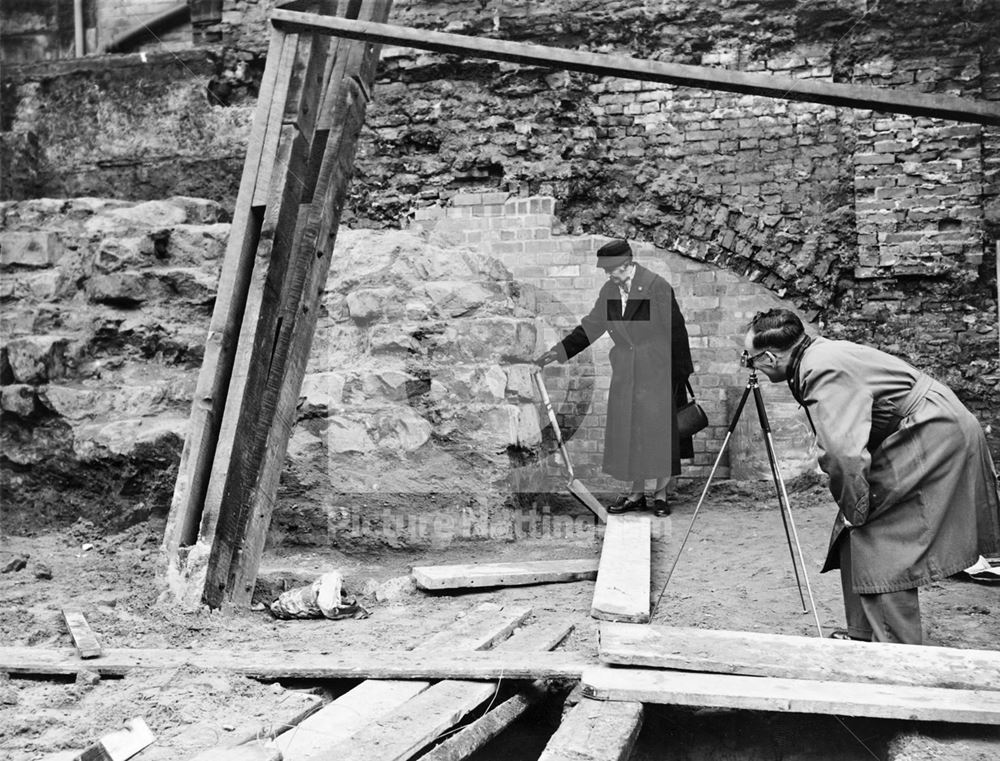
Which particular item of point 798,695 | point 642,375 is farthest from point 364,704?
point 642,375

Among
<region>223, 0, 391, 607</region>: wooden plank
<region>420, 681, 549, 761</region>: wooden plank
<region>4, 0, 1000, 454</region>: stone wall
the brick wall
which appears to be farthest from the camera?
the brick wall

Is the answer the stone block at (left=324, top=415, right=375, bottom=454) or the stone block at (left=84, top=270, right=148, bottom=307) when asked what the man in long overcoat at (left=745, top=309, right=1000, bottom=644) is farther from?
the stone block at (left=84, top=270, right=148, bottom=307)

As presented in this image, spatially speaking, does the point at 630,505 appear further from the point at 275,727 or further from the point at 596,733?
the point at 275,727

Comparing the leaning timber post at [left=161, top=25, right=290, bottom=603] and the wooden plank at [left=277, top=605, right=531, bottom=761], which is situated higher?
the leaning timber post at [left=161, top=25, right=290, bottom=603]

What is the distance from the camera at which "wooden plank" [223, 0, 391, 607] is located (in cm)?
427

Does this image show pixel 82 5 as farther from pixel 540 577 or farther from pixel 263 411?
pixel 540 577

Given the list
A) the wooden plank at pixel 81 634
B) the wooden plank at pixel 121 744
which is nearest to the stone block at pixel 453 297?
the wooden plank at pixel 81 634

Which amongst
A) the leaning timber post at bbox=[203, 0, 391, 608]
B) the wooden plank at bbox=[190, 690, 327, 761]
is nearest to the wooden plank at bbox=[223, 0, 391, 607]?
the leaning timber post at bbox=[203, 0, 391, 608]

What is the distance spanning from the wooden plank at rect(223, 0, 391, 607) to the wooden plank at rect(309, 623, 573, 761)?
1.66m

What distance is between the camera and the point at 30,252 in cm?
655

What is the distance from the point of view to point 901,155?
7180mm

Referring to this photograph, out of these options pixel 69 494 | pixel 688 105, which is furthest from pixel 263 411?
pixel 688 105

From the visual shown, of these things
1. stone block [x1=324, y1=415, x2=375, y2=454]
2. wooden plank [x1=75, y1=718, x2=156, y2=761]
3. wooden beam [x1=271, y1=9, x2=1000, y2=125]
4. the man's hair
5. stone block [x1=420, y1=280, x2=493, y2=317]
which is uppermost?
wooden beam [x1=271, y1=9, x2=1000, y2=125]

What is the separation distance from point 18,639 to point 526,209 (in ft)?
17.7
